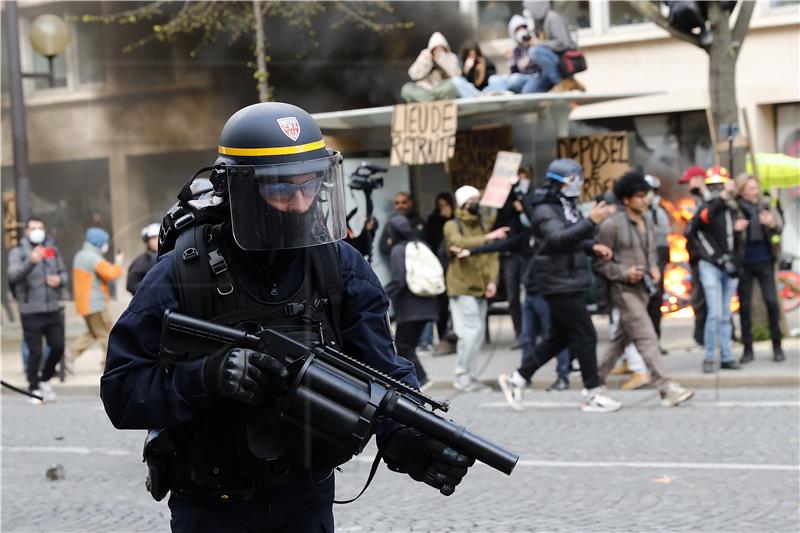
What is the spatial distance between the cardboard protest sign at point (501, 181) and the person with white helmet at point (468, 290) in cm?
82

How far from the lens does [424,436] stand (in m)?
3.04

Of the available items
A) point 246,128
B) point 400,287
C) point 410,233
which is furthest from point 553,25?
point 246,128

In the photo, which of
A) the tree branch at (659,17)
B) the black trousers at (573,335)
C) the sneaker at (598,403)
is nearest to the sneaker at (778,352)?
the sneaker at (598,403)

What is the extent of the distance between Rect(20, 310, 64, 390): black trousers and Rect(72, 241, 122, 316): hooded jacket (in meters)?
0.61

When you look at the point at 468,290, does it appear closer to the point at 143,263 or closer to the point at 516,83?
the point at 143,263

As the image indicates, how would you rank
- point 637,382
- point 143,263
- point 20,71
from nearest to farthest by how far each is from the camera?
1. point 143,263
2. point 637,382
3. point 20,71

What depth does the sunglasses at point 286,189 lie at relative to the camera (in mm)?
3070

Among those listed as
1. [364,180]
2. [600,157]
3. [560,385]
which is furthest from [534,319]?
[600,157]

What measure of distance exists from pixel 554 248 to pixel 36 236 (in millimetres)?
5302

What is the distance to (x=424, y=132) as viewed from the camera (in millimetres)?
12953

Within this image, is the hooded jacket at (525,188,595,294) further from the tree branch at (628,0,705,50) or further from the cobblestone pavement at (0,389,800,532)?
the tree branch at (628,0,705,50)

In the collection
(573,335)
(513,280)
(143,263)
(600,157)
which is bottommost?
(573,335)

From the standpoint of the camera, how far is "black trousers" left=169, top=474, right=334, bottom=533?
3.10 metres

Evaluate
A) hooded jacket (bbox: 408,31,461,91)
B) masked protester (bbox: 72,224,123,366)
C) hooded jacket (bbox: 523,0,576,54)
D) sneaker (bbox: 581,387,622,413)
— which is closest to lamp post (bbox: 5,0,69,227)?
masked protester (bbox: 72,224,123,366)
